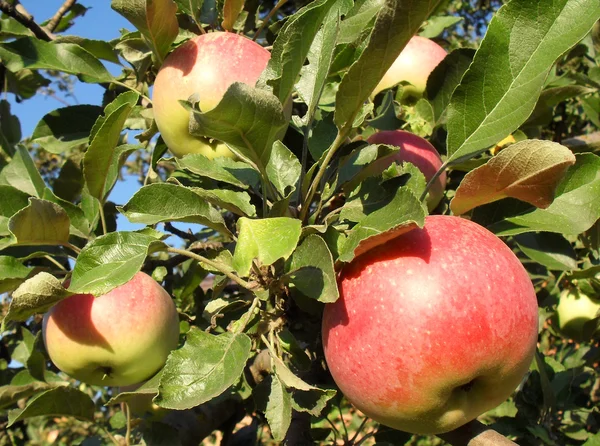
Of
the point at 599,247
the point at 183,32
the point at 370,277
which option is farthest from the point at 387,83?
the point at 370,277

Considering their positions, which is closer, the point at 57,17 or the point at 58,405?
the point at 58,405

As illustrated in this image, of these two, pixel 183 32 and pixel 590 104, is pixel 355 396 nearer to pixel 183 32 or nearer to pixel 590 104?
pixel 183 32

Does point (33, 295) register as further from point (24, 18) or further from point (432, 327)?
point (24, 18)

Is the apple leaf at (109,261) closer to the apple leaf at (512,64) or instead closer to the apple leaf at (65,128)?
the apple leaf at (512,64)

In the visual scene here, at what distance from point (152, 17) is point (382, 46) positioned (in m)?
0.55

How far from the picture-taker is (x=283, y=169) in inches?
42.8

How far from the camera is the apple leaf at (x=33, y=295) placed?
99 cm

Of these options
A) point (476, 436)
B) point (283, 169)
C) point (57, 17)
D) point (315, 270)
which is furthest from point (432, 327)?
point (57, 17)

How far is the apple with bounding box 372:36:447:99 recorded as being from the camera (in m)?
1.61

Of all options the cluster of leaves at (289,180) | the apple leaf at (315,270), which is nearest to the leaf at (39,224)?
the cluster of leaves at (289,180)

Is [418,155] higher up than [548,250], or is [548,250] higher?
[418,155]

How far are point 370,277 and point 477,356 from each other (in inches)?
7.3

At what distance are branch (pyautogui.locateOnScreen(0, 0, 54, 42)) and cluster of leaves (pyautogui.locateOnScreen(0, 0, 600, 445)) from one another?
28 millimetres

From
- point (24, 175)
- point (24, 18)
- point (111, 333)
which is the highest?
point (24, 18)
